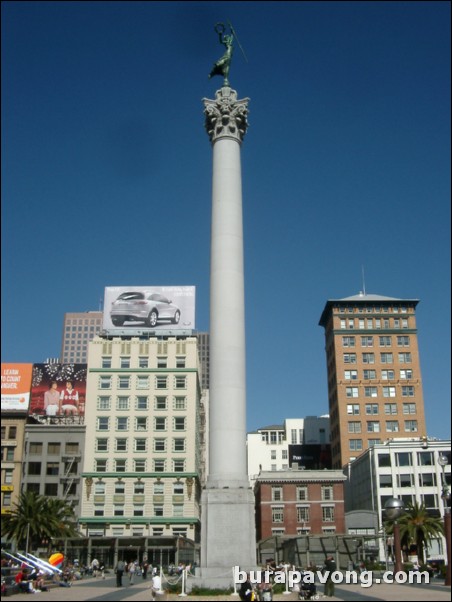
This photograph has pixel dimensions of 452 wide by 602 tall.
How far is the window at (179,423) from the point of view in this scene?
9325 cm

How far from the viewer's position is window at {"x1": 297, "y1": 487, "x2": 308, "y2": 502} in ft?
325

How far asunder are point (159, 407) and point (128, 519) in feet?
50.4

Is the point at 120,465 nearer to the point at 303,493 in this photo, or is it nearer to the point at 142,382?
the point at 142,382

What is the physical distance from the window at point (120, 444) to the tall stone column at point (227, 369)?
163 feet

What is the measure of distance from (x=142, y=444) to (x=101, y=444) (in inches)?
222

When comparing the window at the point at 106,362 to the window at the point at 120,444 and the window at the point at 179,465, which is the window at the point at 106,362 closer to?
the window at the point at 120,444

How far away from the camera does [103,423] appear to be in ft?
307

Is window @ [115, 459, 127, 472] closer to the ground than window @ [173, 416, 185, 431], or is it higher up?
closer to the ground

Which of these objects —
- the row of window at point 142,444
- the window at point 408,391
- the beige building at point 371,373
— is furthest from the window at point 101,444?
the window at point 408,391

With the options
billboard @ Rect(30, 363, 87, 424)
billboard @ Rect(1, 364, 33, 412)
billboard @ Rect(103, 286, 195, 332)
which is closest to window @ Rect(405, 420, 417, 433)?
billboard @ Rect(103, 286, 195, 332)

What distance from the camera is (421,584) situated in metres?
44.6

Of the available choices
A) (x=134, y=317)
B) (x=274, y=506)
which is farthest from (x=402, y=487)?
(x=134, y=317)

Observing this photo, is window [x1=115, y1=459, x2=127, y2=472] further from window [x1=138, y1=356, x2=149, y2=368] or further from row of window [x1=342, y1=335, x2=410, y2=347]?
row of window [x1=342, y1=335, x2=410, y2=347]

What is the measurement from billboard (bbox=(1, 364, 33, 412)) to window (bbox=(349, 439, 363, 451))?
189ft
